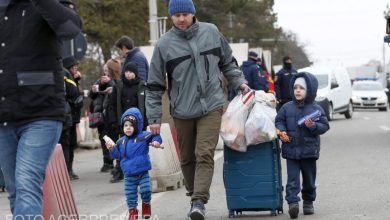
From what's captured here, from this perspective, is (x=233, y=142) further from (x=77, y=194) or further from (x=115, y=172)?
(x=115, y=172)

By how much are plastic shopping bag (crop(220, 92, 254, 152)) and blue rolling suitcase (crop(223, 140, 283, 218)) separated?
0.58 ft

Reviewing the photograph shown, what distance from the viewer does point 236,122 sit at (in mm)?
8977

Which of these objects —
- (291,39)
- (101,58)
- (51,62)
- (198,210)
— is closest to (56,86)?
(51,62)

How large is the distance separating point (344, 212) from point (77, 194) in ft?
13.8

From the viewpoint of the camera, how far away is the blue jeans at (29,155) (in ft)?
19.6

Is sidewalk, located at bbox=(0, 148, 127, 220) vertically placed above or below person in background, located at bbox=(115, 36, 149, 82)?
below

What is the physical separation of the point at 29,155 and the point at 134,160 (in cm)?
306

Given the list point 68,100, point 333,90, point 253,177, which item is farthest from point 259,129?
point 333,90

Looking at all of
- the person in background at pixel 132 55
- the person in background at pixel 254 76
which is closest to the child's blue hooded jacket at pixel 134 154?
the person in background at pixel 132 55

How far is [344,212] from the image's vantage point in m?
9.26

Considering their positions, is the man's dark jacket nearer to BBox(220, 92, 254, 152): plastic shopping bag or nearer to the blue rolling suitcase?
BBox(220, 92, 254, 152): plastic shopping bag

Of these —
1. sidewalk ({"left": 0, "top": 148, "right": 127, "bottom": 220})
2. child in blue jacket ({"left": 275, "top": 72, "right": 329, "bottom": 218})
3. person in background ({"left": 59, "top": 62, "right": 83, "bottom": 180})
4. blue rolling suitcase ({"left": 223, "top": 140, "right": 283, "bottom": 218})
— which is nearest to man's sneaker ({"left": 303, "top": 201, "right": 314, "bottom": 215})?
child in blue jacket ({"left": 275, "top": 72, "right": 329, "bottom": 218})

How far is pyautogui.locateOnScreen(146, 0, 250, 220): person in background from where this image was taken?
8.69 m

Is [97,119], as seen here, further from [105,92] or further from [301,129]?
[301,129]
